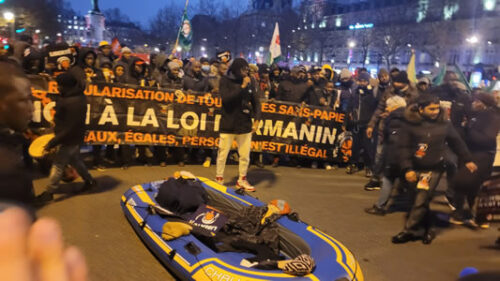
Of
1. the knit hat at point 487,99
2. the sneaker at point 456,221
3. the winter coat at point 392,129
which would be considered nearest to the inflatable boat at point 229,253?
the winter coat at point 392,129

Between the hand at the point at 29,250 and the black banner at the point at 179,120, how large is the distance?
7136mm

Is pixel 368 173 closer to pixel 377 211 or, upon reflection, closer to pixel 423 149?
pixel 377 211

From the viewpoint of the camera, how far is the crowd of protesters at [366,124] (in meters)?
5.39

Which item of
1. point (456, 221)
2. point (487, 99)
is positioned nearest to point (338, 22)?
point (487, 99)

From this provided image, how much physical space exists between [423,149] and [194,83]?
5.35m

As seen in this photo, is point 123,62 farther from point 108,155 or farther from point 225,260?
point 225,260

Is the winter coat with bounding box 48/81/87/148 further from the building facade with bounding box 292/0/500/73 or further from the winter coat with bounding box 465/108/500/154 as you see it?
the building facade with bounding box 292/0/500/73

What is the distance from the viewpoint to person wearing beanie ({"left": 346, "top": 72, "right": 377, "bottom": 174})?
895cm

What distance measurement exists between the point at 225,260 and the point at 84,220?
264 cm

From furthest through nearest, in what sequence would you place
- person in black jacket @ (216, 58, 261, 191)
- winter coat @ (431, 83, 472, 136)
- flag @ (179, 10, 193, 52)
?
flag @ (179, 10, 193, 52)
winter coat @ (431, 83, 472, 136)
person in black jacket @ (216, 58, 261, 191)

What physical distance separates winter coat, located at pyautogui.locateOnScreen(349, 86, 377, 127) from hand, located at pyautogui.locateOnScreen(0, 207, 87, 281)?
28.0 ft

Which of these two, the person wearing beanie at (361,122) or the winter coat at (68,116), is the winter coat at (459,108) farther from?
the winter coat at (68,116)

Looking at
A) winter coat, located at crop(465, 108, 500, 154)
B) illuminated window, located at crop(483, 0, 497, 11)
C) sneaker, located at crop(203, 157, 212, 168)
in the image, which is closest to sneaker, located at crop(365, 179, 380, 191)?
winter coat, located at crop(465, 108, 500, 154)

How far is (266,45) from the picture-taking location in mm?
56219
